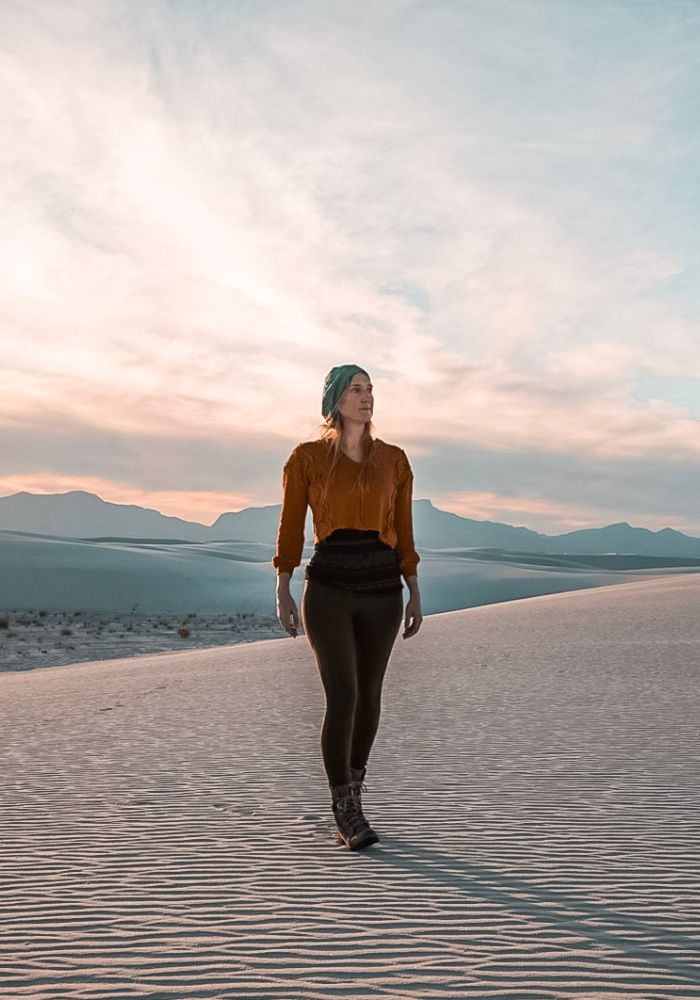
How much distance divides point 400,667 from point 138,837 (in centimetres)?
906

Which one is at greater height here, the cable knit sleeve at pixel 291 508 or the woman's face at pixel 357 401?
the woman's face at pixel 357 401

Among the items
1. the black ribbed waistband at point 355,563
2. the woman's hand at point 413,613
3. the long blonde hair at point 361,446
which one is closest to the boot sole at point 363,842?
the woman's hand at point 413,613

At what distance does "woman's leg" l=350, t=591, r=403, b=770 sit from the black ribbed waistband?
0.06m

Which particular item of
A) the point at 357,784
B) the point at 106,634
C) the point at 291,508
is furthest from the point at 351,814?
the point at 106,634

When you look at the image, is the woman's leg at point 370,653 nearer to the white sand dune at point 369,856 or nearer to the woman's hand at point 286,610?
the woman's hand at point 286,610

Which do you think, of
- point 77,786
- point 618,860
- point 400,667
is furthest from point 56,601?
point 618,860

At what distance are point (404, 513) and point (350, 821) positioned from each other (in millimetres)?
1352

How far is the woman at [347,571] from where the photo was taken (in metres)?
4.34

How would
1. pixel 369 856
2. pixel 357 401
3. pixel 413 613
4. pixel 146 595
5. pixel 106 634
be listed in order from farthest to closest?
pixel 146 595, pixel 106 634, pixel 413 613, pixel 357 401, pixel 369 856

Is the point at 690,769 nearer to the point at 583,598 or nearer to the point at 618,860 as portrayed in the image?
the point at 618,860

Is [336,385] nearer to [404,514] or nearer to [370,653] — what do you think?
[404,514]

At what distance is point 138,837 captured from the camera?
469 centimetres

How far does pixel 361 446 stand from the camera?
4523 millimetres

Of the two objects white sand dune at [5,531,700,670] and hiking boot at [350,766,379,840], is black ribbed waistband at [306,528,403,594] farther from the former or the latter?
white sand dune at [5,531,700,670]
